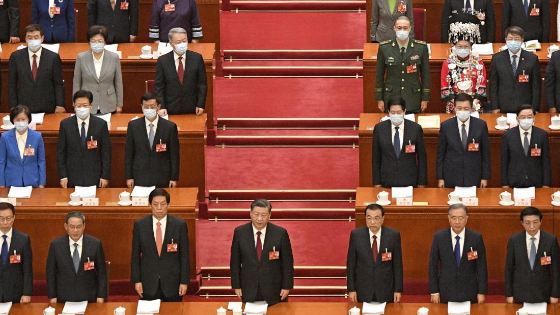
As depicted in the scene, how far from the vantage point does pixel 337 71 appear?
10797 mm

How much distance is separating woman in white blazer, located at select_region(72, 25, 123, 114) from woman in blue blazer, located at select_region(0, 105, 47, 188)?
832 millimetres

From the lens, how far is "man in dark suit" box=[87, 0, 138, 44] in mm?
10391

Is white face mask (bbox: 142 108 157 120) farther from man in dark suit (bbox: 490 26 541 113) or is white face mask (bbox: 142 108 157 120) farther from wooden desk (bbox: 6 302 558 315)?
man in dark suit (bbox: 490 26 541 113)

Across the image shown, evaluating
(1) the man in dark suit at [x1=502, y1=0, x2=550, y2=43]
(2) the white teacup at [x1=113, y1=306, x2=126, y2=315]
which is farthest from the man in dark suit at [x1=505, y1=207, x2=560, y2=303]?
(1) the man in dark suit at [x1=502, y1=0, x2=550, y2=43]

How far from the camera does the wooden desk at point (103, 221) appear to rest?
850cm

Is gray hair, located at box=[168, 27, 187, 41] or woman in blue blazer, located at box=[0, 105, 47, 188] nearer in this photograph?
woman in blue blazer, located at box=[0, 105, 47, 188]

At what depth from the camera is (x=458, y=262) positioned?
7965 mm

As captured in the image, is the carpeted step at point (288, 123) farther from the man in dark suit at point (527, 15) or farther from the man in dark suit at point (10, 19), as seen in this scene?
the man in dark suit at point (10, 19)

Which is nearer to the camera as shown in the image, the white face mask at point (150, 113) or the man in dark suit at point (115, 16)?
the white face mask at point (150, 113)

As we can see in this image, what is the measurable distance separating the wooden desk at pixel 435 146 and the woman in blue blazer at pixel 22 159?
225 cm

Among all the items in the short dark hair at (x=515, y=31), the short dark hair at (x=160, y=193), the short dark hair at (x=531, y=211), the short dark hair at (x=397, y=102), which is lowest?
the short dark hair at (x=531, y=211)

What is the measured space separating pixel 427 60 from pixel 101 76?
2.42 meters

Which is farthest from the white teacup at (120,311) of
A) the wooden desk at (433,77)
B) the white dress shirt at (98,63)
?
the wooden desk at (433,77)

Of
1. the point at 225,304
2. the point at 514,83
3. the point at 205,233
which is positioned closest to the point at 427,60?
the point at 514,83
